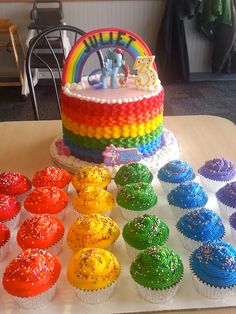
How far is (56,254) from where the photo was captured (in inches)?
40.2

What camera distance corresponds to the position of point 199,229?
1002 mm

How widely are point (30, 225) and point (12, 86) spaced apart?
140 inches

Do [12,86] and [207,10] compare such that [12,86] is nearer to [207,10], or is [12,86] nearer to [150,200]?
[207,10]

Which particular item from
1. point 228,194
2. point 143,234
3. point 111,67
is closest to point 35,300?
point 143,234

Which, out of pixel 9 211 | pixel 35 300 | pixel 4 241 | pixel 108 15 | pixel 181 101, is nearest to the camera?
pixel 35 300

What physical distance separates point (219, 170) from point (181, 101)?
9.10 ft

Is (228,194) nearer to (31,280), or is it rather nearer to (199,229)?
(199,229)

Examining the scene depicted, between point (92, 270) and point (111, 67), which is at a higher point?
point (111, 67)

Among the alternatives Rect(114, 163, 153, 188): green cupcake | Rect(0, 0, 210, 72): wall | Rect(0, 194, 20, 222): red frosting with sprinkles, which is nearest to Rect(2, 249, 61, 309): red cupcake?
Rect(0, 194, 20, 222): red frosting with sprinkles

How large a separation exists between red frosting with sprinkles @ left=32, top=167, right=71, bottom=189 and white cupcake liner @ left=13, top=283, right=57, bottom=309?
0.42 metres

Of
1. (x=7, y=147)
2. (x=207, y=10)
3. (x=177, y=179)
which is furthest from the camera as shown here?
(x=207, y=10)

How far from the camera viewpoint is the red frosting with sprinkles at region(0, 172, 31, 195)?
1.20 meters

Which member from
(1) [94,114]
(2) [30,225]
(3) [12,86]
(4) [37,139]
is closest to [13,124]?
(4) [37,139]

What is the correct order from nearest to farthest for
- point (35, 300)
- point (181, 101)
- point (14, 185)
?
point (35, 300) < point (14, 185) < point (181, 101)
